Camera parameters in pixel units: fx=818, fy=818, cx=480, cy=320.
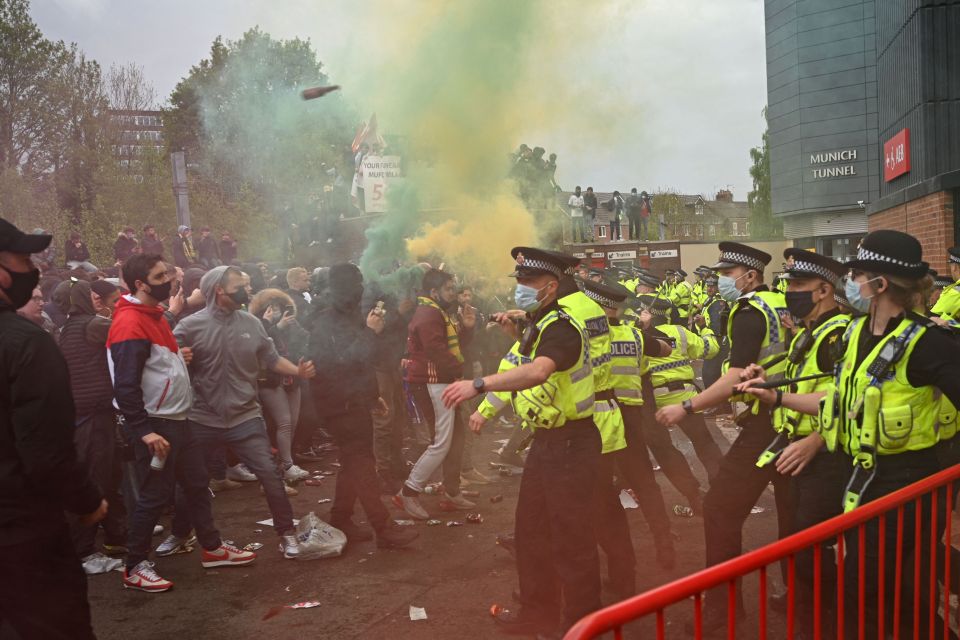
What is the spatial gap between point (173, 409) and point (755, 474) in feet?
11.9

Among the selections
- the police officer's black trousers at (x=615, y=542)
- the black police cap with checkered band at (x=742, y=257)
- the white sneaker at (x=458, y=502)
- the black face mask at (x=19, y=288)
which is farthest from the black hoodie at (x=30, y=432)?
the white sneaker at (x=458, y=502)

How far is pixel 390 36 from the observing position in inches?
519

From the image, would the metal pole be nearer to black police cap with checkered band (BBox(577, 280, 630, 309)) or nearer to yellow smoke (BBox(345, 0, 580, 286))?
yellow smoke (BBox(345, 0, 580, 286))

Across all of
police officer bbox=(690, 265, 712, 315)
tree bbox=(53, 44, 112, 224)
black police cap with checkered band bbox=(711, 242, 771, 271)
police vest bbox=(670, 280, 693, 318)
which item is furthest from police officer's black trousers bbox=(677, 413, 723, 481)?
tree bbox=(53, 44, 112, 224)

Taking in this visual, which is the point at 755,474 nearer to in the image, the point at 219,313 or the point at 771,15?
the point at 219,313

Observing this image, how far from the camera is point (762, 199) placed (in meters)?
57.1

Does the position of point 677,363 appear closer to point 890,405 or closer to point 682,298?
point 890,405

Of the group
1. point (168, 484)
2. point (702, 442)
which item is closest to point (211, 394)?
point (168, 484)

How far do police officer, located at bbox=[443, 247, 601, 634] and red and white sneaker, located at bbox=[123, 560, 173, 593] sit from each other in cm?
225

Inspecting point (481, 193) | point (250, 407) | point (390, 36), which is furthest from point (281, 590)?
A: point (481, 193)

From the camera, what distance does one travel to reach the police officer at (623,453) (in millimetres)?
4758

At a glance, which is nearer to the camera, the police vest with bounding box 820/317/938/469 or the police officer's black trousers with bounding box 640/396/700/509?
the police vest with bounding box 820/317/938/469

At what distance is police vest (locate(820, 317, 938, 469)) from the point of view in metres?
3.26

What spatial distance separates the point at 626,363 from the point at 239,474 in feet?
14.9
